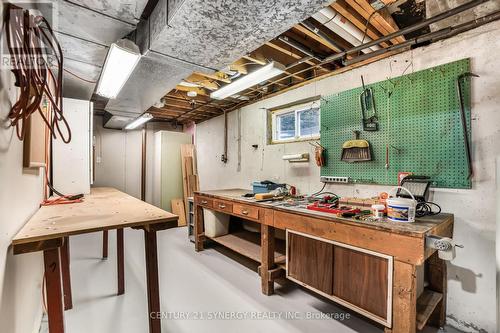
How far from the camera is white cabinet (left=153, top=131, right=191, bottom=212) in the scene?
5.34 meters

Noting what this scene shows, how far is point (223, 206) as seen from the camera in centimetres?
302

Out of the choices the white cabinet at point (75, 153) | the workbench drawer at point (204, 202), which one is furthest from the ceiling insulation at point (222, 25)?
the workbench drawer at point (204, 202)

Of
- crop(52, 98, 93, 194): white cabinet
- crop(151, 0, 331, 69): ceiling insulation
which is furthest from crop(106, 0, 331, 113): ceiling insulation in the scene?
crop(52, 98, 93, 194): white cabinet

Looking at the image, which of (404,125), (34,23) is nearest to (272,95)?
(404,125)

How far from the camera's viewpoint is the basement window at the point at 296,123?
3.06 m

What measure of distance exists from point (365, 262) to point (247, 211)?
1305 mm

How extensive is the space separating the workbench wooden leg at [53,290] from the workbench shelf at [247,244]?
5.93 feet

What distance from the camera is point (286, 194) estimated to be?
9.65 feet

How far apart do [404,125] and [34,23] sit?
2.78m

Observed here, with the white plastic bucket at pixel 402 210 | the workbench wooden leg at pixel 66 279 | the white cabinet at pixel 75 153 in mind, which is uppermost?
the white cabinet at pixel 75 153

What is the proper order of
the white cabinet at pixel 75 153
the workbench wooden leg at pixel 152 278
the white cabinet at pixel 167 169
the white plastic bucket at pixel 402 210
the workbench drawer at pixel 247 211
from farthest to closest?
the white cabinet at pixel 167 169
the white cabinet at pixel 75 153
the workbench drawer at pixel 247 211
the white plastic bucket at pixel 402 210
the workbench wooden leg at pixel 152 278

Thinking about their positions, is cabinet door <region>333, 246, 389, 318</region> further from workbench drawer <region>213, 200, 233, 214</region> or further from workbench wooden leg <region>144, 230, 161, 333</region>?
workbench drawer <region>213, 200, 233, 214</region>

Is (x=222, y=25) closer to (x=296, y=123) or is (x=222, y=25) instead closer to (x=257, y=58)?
(x=257, y=58)

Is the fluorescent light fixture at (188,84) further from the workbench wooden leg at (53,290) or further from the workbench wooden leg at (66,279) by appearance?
the workbench wooden leg at (53,290)
